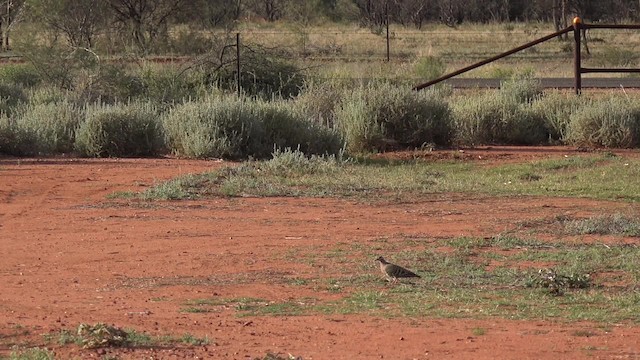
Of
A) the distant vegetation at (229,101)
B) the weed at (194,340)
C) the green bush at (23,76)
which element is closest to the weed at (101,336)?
the weed at (194,340)

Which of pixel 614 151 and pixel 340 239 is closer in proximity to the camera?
pixel 340 239

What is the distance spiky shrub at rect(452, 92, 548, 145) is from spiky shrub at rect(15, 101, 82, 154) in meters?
6.47

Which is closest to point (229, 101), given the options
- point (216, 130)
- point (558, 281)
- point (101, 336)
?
point (216, 130)

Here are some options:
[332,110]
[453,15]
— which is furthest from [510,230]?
[453,15]

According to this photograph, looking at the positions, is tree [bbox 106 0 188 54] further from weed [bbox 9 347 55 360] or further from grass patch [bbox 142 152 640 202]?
weed [bbox 9 347 55 360]

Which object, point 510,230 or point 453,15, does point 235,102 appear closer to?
point 510,230

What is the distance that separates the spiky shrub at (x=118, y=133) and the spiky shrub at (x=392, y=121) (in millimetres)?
3104

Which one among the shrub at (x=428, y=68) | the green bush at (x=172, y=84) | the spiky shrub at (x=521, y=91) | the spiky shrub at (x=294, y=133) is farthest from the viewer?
the shrub at (x=428, y=68)

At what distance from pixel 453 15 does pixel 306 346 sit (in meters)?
58.8

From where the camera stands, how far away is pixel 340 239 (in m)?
11.5

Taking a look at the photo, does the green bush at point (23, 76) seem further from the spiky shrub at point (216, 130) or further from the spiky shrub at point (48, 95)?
the spiky shrub at point (216, 130)

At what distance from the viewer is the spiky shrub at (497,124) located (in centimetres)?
1998

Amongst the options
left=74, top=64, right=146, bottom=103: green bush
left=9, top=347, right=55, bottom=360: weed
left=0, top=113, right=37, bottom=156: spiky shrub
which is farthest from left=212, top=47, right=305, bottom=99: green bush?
left=9, top=347, right=55, bottom=360: weed

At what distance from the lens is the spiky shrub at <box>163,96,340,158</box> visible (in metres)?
17.9
